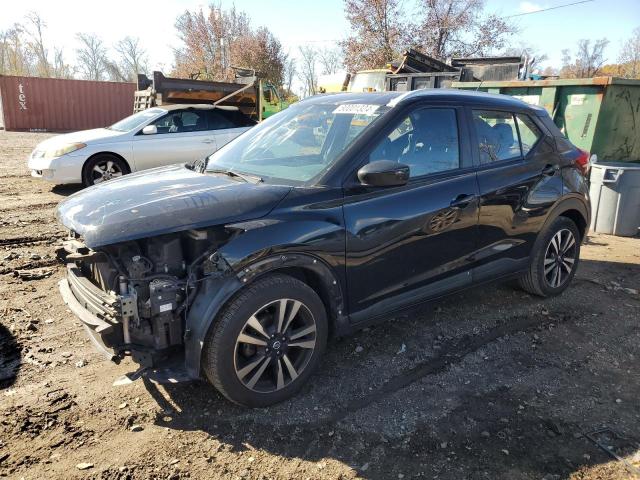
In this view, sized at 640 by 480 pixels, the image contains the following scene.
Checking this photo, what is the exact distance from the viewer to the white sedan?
26.9 feet

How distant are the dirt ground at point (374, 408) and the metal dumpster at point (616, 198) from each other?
2.94 metres

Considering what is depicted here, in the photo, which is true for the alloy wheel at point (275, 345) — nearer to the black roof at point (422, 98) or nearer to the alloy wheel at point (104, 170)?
the black roof at point (422, 98)

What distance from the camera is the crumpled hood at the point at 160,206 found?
2.56 meters

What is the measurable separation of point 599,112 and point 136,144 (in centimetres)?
756

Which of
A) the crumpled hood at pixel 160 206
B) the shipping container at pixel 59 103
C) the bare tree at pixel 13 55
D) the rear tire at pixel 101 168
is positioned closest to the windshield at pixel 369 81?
the rear tire at pixel 101 168

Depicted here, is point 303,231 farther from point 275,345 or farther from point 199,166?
point 199,166

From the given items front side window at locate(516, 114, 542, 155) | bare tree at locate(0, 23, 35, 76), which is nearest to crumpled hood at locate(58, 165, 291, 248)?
front side window at locate(516, 114, 542, 155)

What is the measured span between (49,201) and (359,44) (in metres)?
20.5

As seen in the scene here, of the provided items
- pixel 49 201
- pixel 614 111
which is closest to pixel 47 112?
pixel 49 201

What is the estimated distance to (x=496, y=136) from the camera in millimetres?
3969

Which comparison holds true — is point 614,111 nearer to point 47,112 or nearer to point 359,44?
point 359,44

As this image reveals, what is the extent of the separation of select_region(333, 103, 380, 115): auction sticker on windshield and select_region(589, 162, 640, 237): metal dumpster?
4.91 m

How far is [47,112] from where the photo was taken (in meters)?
24.0

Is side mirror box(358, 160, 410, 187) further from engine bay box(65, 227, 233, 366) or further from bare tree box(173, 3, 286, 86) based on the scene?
bare tree box(173, 3, 286, 86)
